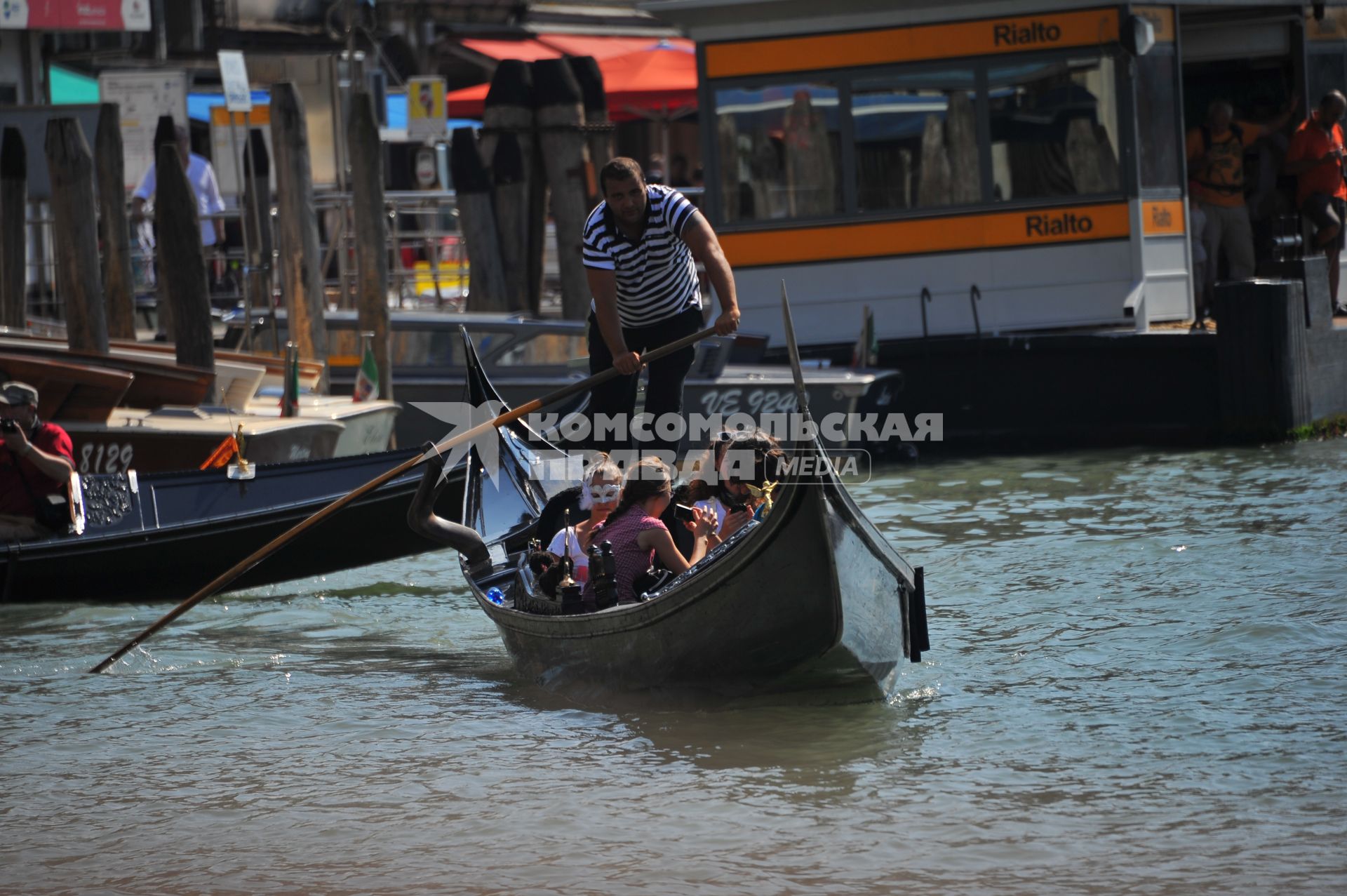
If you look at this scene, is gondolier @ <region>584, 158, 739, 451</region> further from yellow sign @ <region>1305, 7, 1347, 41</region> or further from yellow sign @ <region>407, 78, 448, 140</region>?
yellow sign @ <region>407, 78, 448, 140</region>

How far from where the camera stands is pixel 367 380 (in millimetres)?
10328

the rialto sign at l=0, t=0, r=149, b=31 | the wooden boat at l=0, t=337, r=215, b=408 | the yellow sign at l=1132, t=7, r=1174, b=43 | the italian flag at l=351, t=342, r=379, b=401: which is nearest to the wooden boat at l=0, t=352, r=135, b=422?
the wooden boat at l=0, t=337, r=215, b=408

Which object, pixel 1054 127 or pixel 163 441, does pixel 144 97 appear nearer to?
pixel 163 441

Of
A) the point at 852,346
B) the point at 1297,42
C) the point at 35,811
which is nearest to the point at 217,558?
the point at 35,811

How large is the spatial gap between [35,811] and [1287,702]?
144 inches

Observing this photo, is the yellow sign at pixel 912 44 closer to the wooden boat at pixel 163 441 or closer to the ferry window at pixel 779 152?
the ferry window at pixel 779 152

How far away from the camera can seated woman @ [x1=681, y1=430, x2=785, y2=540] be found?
620 cm

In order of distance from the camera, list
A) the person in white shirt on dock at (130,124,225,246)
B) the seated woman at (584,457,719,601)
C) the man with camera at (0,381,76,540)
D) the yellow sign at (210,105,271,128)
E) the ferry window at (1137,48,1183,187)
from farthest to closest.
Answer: the person in white shirt on dock at (130,124,225,246), the yellow sign at (210,105,271,128), the ferry window at (1137,48,1183,187), the man with camera at (0,381,76,540), the seated woman at (584,457,719,601)

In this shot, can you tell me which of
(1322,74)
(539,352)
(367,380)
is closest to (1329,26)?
(1322,74)

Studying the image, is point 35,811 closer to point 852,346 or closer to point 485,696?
point 485,696

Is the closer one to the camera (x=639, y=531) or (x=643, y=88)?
(x=639, y=531)

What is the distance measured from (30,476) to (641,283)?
3.04 meters

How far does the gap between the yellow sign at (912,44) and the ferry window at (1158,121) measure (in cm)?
37

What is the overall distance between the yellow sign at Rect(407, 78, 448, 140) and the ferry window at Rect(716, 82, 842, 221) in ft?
11.7
